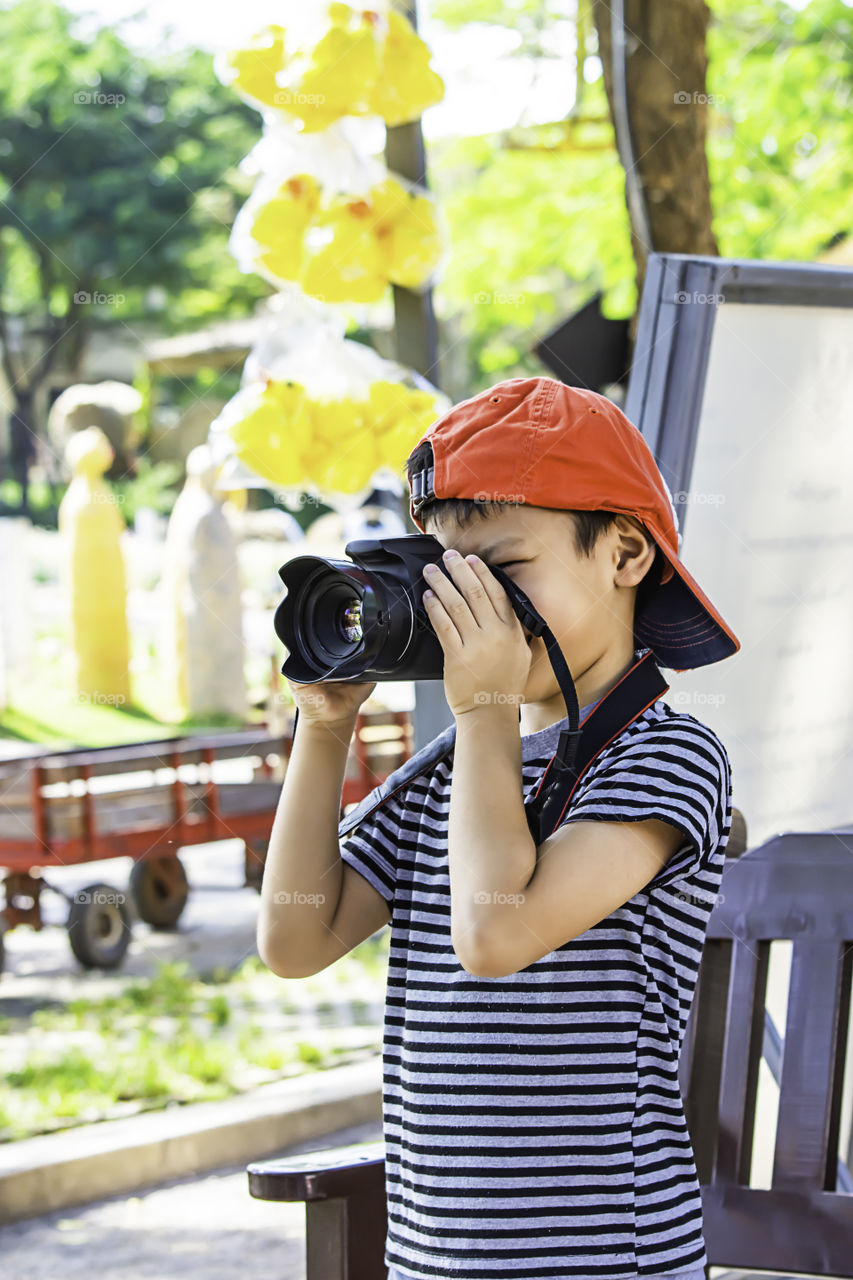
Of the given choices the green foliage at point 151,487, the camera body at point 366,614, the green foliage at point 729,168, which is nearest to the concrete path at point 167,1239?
the camera body at point 366,614

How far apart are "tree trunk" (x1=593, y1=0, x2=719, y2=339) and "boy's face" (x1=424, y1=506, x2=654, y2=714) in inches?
68.9

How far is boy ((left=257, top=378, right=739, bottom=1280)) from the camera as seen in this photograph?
3.95ft

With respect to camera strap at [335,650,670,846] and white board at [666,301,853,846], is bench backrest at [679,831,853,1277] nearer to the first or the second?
white board at [666,301,853,846]

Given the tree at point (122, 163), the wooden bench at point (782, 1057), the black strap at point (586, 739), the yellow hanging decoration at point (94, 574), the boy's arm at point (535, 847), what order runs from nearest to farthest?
the boy's arm at point (535, 847) → the black strap at point (586, 739) → the wooden bench at point (782, 1057) → the yellow hanging decoration at point (94, 574) → the tree at point (122, 163)

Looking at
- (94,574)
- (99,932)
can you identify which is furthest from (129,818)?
(94,574)

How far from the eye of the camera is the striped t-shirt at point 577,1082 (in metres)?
1.21

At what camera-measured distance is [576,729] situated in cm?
125

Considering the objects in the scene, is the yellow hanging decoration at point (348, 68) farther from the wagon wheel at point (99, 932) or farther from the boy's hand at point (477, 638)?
the wagon wheel at point (99, 932)

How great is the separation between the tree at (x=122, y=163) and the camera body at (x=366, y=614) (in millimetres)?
18444

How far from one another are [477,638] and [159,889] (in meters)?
4.69

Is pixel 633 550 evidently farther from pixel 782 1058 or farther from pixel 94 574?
pixel 94 574

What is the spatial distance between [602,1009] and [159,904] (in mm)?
4635

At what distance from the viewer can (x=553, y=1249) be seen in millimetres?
1207

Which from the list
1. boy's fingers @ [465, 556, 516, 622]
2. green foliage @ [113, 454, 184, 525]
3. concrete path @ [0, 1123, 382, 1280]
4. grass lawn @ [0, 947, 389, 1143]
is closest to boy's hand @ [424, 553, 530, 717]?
boy's fingers @ [465, 556, 516, 622]
